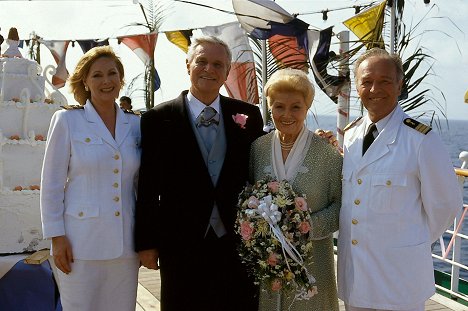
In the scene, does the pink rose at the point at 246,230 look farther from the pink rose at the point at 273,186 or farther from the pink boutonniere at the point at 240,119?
the pink boutonniere at the point at 240,119

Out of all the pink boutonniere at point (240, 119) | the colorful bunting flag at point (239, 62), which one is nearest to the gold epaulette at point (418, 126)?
the pink boutonniere at point (240, 119)

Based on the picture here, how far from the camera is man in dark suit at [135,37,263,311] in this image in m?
3.01

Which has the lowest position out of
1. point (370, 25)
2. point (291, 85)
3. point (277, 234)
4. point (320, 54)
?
point (277, 234)

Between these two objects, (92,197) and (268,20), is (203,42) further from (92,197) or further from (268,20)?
(268,20)

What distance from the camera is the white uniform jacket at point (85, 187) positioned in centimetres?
293

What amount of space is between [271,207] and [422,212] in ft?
2.26

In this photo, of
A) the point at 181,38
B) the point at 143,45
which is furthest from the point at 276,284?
the point at 143,45

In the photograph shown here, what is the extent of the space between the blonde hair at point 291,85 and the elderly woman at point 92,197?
0.77 m

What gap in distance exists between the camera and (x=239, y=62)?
28.8 feet

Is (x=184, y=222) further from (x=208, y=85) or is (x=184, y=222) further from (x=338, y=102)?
(x=338, y=102)

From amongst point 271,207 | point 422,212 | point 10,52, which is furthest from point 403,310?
point 10,52

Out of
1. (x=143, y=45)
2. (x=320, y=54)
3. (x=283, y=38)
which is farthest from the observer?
(x=143, y=45)

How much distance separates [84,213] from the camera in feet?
9.70

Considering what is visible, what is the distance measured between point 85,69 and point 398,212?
5.52ft
